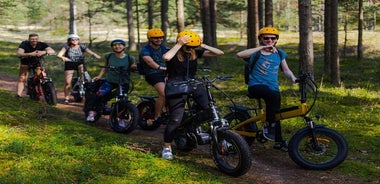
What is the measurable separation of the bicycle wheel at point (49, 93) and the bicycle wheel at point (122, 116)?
369 cm

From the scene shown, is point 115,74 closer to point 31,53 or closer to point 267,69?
point 31,53

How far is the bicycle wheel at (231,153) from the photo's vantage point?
21.3 ft

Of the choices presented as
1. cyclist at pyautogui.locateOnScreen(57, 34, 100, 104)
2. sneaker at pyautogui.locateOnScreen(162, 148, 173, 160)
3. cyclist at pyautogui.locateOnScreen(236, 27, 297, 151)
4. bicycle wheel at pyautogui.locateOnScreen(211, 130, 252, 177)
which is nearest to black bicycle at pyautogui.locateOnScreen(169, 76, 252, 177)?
bicycle wheel at pyautogui.locateOnScreen(211, 130, 252, 177)

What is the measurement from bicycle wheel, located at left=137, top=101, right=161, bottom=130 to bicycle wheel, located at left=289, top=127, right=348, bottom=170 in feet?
13.6

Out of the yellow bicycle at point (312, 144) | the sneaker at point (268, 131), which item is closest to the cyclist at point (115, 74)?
the sneaker at point (268, 131)

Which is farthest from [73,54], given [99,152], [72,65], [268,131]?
[268,131]

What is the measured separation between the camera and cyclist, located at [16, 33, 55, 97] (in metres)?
12.5

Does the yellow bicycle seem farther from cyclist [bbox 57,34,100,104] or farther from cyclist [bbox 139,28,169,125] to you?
cyclist [bbox 57,34,100,104]

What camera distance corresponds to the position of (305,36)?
45.1 ft

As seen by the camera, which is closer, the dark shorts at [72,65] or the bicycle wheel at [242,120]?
the bicycle wheel at [242,120]

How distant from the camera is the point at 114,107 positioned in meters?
10.2

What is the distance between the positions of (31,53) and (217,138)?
26.2 ft

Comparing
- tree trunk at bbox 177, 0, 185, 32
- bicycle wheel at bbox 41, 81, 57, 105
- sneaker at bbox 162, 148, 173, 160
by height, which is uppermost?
tree trunk at bbox 177, 0, 185, 32

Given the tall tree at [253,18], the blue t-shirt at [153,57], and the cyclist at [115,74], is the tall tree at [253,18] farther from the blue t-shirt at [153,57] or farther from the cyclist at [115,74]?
the blue t-shirt at [153,57]
